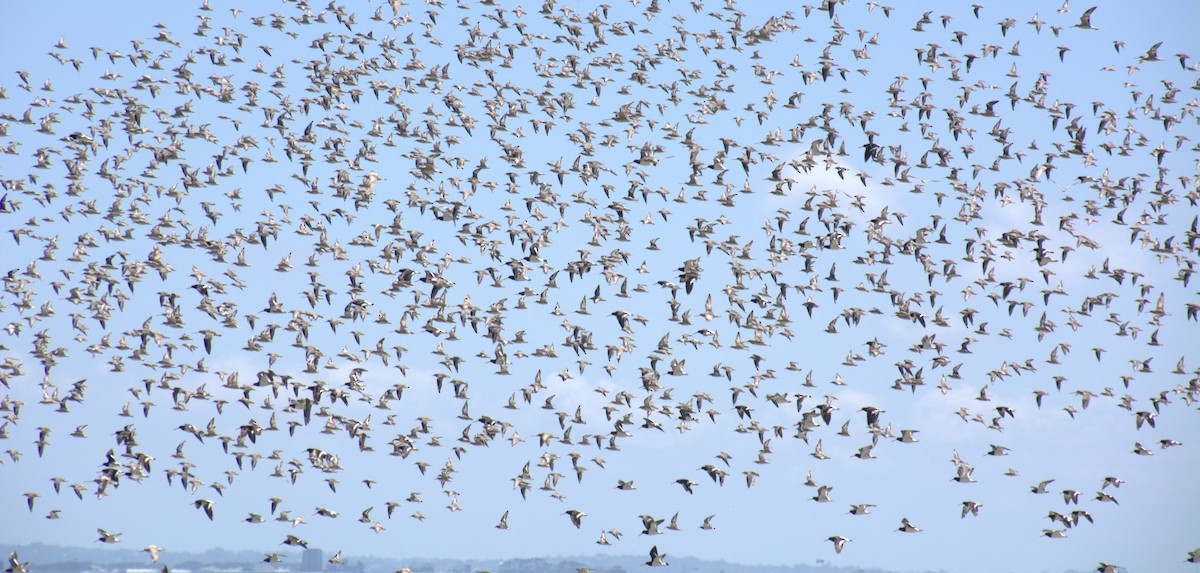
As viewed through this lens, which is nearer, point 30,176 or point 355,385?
point 355,385

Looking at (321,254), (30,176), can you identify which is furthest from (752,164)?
(30,176)

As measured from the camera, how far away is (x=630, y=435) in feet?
243

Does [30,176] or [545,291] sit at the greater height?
[30,176]

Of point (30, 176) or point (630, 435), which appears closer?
point (630, 435)

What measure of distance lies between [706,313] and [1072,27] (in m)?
23.3

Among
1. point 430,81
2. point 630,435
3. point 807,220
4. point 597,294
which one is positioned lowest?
point 630,435

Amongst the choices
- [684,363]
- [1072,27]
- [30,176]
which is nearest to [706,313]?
[684,363]

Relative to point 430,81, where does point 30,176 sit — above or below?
below

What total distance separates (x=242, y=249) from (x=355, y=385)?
9577 mm

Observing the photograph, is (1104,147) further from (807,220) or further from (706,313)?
(706,313)

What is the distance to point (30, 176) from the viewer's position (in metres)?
79.5

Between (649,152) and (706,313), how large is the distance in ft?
28.3

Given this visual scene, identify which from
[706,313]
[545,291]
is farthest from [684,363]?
[545,291]

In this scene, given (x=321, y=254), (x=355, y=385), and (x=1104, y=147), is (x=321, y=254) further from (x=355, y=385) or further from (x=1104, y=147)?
(x=1104, y=147)
